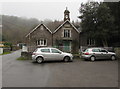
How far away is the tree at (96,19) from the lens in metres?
19.0

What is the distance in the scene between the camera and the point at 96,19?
65.5ft

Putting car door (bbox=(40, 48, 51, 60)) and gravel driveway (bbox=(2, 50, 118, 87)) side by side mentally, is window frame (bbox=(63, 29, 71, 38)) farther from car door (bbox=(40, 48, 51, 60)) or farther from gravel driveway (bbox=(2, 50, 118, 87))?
gravel driveway (bbox=(2, 50, 118, 87))

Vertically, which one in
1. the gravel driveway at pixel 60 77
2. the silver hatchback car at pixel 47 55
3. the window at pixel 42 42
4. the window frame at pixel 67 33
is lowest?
the gravel driveway at pixel 60 77

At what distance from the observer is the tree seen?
19.0 meters

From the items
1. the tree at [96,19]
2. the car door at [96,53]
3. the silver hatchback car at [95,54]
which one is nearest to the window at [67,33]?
the tree at [96,19]

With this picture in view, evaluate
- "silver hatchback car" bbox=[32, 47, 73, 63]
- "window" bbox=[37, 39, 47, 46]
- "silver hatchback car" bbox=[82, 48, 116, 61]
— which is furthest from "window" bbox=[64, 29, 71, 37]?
"silver hatchback car" bbox=[32, 47, 73, 63]

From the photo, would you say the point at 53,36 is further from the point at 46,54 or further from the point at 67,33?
the point at 46,54

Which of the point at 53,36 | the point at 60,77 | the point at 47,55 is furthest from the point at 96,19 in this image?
the point at 60,77

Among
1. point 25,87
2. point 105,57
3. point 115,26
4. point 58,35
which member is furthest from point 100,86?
point 58,35

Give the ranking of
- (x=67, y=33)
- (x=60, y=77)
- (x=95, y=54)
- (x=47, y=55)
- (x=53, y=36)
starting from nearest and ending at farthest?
(x=60, y=77)
(x=47, y=55)
(x=95, y=54)
(x=53, y=36)
(x=67, y=33)

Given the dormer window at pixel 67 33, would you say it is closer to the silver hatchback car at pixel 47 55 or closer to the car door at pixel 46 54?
the silver hatchback car at pixel 47 55

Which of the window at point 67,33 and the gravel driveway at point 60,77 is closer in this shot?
the gravel driveway at point 60,77

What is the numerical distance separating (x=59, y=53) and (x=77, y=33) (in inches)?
534

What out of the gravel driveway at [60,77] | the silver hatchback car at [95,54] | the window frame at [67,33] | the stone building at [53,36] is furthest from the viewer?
the window frame at [67,33]
